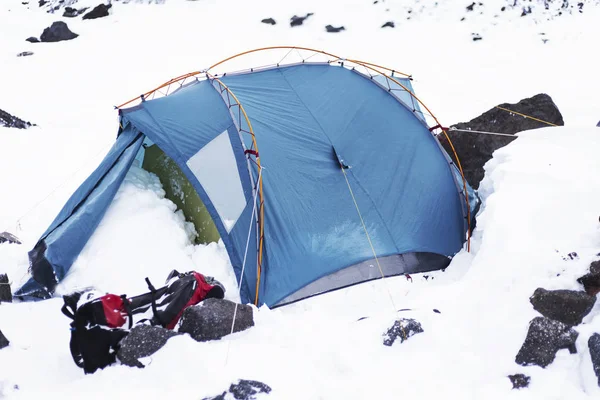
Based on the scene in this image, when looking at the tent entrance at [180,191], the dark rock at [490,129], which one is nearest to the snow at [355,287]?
the tent entrance at [180,191]

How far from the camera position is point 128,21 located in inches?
771

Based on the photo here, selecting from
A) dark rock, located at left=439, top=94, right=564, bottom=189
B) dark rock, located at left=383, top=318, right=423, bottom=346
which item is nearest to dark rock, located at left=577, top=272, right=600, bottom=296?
dark rock, located at left=383, top=318, right=423, bottom=346

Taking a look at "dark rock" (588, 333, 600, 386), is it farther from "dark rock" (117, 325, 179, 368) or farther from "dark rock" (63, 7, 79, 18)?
"dark rock" (63, 7, 79, 18)

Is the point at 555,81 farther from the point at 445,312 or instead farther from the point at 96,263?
the point at 96,263

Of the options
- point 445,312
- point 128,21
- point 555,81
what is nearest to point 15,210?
point 445,312

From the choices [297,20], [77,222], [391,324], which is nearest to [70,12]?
[297,20]

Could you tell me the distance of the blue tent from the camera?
5812mm

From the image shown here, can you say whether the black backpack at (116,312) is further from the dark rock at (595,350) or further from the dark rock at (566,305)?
the dark rock at (595,350)

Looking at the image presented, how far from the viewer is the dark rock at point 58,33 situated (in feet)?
61.7

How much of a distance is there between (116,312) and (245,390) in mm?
1376

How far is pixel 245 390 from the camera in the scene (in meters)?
3.79

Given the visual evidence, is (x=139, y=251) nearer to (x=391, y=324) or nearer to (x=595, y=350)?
(x=391, y=324)

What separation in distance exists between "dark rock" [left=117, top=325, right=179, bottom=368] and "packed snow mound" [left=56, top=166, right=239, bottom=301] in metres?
1.54

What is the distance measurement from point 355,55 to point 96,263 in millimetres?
11703
